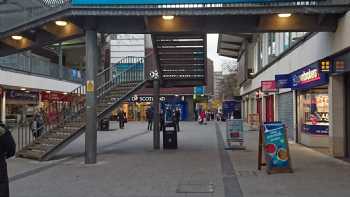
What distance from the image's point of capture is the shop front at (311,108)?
17.6 metres

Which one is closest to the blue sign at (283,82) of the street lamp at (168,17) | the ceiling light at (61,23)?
the street lamp at (168,17)

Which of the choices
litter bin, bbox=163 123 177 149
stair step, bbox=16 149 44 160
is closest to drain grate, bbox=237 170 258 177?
stair step, bbox=16 149 44 160

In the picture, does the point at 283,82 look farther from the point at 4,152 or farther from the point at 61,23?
the point at 4,152

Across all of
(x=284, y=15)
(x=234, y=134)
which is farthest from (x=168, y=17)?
(x=234, y=134)

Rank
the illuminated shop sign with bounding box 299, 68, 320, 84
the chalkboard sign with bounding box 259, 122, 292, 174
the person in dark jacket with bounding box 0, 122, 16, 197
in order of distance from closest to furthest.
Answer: the person in dark jacket with bounding box 0, 122, 16, 197 → the chalkboard sign with bounding box 259, 122, 292, 174 → the illuminated shop sign with bounding box 299, 68, 320, 84

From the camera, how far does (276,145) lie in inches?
480

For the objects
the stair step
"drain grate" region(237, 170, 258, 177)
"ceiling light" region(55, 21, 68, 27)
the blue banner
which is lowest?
"drain grate" region(237, 170, 258, 177)

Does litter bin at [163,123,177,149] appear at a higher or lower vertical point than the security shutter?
lower

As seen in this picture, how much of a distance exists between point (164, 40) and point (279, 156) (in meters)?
7.85

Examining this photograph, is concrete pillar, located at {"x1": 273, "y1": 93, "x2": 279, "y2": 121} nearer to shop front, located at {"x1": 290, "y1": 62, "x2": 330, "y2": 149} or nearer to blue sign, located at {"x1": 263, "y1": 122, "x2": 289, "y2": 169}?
shop front, located at {"x1": 290, "y1": 62, "x2": 330, "y2": 149}

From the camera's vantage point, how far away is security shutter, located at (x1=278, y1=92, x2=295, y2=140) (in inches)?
882

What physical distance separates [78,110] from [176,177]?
7.36 meters

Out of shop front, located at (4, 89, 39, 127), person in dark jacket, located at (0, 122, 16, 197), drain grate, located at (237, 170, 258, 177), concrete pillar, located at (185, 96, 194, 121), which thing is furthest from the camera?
concrete pillar, located at (185, 96, 194, 121)

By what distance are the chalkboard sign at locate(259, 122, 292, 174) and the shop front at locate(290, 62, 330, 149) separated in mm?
4733
